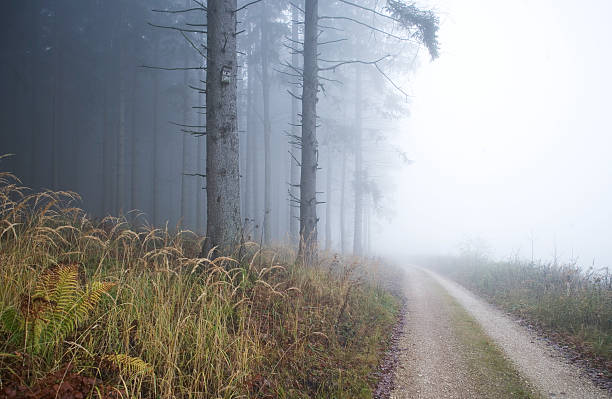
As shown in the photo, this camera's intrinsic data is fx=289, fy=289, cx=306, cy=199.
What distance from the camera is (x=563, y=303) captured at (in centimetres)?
656

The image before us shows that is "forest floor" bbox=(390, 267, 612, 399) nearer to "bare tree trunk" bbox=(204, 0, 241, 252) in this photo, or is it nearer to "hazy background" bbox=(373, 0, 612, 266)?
"bare tree trunk" bbox=(204, 0, 241, 252)

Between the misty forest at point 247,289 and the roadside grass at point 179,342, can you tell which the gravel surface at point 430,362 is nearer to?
the misty forest at point 247,289

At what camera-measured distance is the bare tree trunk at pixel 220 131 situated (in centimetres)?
495

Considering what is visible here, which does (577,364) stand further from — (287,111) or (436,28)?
(287,111)

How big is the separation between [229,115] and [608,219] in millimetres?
72160

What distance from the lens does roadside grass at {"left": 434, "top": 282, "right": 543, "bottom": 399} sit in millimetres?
3584

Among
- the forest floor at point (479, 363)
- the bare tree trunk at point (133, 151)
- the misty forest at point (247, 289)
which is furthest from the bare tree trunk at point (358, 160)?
the bare tree trunk at point (133, 151)

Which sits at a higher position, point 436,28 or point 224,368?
point 436,28

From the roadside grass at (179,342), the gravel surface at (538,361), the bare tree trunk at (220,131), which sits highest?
the bare tree trunk at (220,131)

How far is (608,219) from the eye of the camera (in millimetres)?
51344

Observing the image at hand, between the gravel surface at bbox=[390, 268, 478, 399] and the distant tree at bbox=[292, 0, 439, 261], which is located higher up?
the distant tree at bbox=[292, 0, 439, 261]

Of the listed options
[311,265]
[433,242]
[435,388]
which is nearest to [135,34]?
[311,265]

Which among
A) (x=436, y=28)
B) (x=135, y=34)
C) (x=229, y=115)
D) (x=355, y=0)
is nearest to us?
(x=229, y=115)

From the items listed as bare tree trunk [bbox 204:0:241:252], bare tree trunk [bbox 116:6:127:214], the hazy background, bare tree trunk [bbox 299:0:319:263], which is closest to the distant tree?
bare tree trunk [bbox 299:0:319:263]
